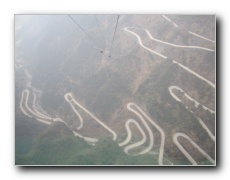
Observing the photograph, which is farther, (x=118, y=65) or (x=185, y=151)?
(x=118, y=65)

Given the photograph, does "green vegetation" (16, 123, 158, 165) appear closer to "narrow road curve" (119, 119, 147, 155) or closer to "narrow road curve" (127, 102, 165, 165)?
"narrow road curve" (119, 119, 147, 155)

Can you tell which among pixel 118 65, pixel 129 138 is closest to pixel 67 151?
pixel 129 138

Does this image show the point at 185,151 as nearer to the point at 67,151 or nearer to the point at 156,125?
the point at 156,125

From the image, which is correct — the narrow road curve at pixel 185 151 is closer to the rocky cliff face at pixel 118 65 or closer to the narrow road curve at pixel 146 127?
the rocky cliff face at pixel 118 65

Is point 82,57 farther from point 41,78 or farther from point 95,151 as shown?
point 95,151

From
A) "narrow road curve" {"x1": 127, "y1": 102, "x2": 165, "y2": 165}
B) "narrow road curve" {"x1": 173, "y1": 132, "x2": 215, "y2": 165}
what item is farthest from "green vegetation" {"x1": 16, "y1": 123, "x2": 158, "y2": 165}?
"narrow road curve" {"x1": 173, "y1": 132, "x2": 215, "y2": 165}

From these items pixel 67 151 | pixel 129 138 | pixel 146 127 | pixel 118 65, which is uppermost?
pixel 118 65

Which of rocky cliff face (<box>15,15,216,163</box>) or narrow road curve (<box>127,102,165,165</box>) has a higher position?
rocky cliff face (<box>15,15,216,163</box>)
